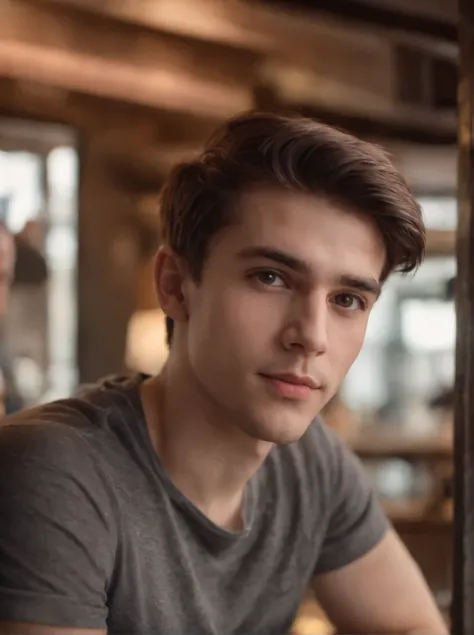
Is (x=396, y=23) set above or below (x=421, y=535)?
above

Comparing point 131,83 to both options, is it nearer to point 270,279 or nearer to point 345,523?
point 270,279

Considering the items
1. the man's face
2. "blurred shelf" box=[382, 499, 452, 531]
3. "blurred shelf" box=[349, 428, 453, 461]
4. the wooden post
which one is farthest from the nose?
"blurred shelf" box=[349, 428, 453, 461]

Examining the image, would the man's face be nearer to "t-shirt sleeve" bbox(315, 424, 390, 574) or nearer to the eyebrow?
the eyebrow

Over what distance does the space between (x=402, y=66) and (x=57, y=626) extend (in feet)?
1.78

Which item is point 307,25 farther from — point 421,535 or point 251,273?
point 421,535

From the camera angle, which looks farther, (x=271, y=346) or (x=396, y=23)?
(x=396, y=23)

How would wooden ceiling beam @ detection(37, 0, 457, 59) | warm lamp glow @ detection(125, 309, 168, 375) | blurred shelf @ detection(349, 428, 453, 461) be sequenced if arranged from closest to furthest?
wooden ceiling beam @ detection(37, 0, 457, 59) → warm lamp glow @ detection(125, 309, 168, 375) → blurred shelf @ detection(349, 428, 453, 461)

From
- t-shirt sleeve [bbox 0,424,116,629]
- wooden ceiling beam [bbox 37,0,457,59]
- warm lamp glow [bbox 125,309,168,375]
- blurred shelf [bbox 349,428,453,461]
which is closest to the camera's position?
t-shirt sleeve [bbox 0,424,116,629]

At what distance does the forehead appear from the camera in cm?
53

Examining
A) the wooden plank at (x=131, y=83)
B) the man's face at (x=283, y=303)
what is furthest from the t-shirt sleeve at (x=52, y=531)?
the wooden plank at (x=131, y=83)

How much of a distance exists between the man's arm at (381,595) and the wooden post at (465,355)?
90 millimetres

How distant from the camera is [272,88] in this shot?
2.50 feet

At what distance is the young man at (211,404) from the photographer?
1.75 feet

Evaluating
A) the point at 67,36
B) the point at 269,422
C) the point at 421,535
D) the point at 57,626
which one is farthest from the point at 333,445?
the point at 67,36
